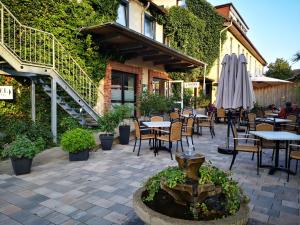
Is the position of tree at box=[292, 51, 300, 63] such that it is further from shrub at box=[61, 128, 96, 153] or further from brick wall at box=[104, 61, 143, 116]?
shrub at box=[61, 128, 96, 153]

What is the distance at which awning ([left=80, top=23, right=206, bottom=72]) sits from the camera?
7.78m

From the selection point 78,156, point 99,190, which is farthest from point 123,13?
point 99,190

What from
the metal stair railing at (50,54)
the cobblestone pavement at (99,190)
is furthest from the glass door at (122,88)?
the cobblestone pavement at (99,190)

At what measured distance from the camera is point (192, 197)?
2.04 m

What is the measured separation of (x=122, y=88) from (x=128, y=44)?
2.36 metres

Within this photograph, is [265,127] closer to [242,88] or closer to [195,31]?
[242,88]

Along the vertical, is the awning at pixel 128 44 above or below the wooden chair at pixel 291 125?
above

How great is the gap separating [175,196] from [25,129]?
4.75 meters

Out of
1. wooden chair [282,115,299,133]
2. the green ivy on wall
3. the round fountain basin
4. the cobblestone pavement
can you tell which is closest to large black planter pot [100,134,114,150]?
the cobblestone pavement

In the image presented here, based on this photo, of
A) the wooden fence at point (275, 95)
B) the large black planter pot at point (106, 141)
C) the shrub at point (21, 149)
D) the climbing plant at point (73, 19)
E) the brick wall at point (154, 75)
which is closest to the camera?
the shrub at point (21, 149)

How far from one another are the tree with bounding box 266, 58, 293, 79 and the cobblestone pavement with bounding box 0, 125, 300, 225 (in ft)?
92.1

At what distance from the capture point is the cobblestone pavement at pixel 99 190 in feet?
9.64

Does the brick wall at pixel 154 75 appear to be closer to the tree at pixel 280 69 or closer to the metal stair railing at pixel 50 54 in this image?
the metal stair railing at pixel 50 54

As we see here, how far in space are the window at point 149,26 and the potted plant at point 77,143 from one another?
836 cm
